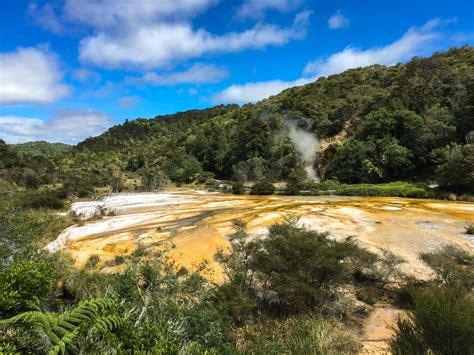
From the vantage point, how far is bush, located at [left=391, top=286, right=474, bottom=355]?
470 centimetres

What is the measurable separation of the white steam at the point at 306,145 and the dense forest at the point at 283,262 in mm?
274

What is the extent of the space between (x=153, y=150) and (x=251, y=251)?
9655 cm

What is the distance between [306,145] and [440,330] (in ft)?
177

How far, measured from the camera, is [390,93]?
5194 centimetres

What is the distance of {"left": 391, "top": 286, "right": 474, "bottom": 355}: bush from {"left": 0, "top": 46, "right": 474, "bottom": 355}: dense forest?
20 mm

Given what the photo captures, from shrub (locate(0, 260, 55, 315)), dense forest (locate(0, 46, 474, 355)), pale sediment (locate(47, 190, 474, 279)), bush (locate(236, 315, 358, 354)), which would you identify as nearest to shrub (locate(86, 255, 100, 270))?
dense forest (locate(0, 46, 474, 355))

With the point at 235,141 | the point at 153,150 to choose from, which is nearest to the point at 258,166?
the point at 235,141

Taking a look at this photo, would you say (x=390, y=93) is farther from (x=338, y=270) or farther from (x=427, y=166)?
(x=338, y=270)

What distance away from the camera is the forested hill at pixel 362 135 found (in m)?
39.8

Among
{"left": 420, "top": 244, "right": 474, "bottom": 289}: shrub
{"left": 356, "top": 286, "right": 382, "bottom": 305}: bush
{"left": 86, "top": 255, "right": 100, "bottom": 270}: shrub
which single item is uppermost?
{"left": 420, "top": 244, "right": 474, "bottom": 289}: shrub

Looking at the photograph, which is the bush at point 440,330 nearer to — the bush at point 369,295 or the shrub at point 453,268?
the shrub at point 453,268

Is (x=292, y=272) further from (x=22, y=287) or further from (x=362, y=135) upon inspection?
(x=362, y=135)

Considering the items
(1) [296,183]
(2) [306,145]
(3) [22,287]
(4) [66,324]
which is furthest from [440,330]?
(2) [306,145]

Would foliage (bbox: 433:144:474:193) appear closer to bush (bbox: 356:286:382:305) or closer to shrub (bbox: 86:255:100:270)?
bush (bbox: 356:286:382:305)
